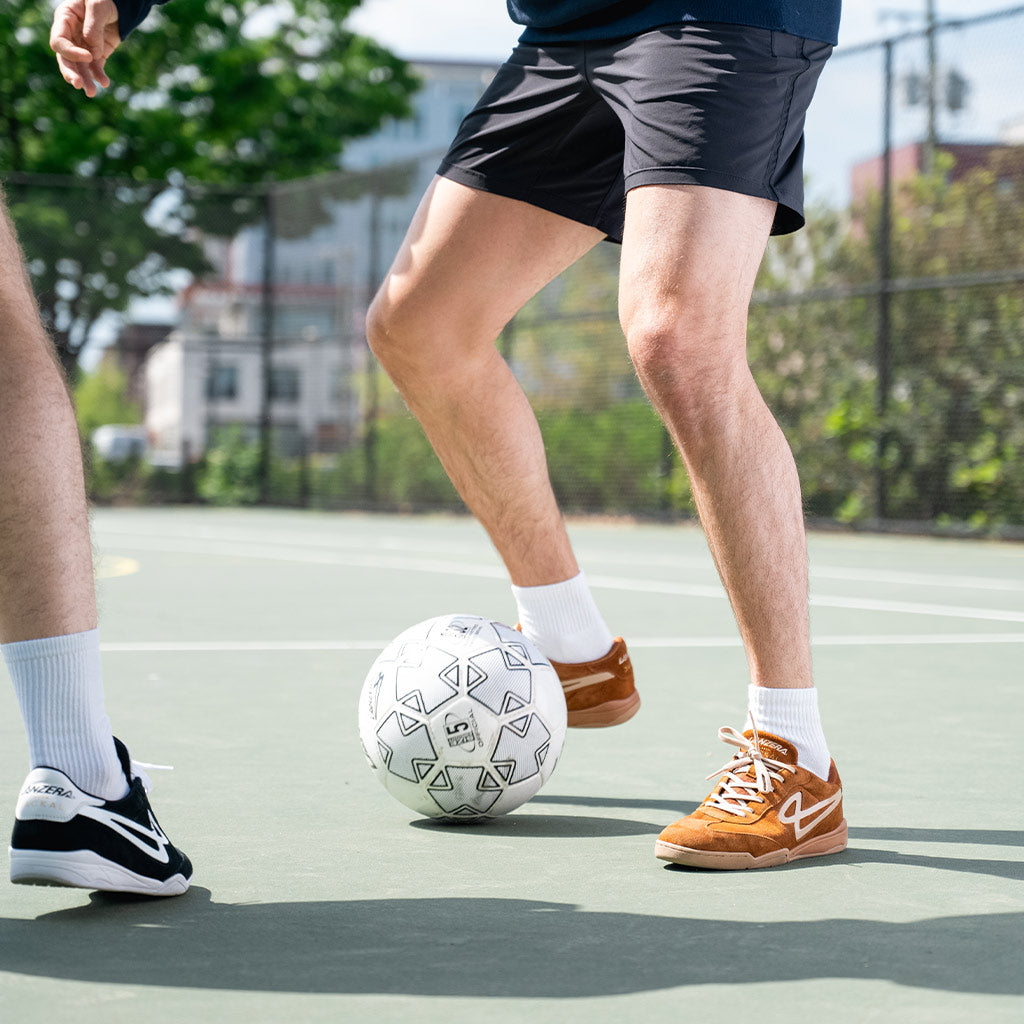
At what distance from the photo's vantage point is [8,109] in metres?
20.2

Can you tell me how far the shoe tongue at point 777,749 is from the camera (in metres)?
2.24

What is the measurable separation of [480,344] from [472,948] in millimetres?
1295

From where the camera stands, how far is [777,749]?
2246 mm

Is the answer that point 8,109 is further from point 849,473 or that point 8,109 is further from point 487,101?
point 487,101

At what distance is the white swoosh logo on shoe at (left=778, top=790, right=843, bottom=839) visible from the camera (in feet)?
7.05

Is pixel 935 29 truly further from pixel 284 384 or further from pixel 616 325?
pixel 284 384

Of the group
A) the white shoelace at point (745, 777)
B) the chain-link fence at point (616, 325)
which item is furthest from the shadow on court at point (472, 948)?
the chain-link fence at point (616, 325)

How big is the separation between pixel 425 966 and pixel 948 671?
2692 millimetres

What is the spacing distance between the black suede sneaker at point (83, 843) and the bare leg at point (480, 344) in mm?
1087

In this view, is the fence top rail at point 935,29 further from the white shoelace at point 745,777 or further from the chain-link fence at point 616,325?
the white shoelace at point 745,777

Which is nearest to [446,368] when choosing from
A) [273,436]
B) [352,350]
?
[352,350]

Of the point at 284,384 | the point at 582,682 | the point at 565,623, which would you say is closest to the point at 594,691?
the point at 582,682

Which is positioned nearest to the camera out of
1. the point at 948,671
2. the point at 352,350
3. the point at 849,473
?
the point at 948,671

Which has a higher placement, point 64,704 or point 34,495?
point 34,495
